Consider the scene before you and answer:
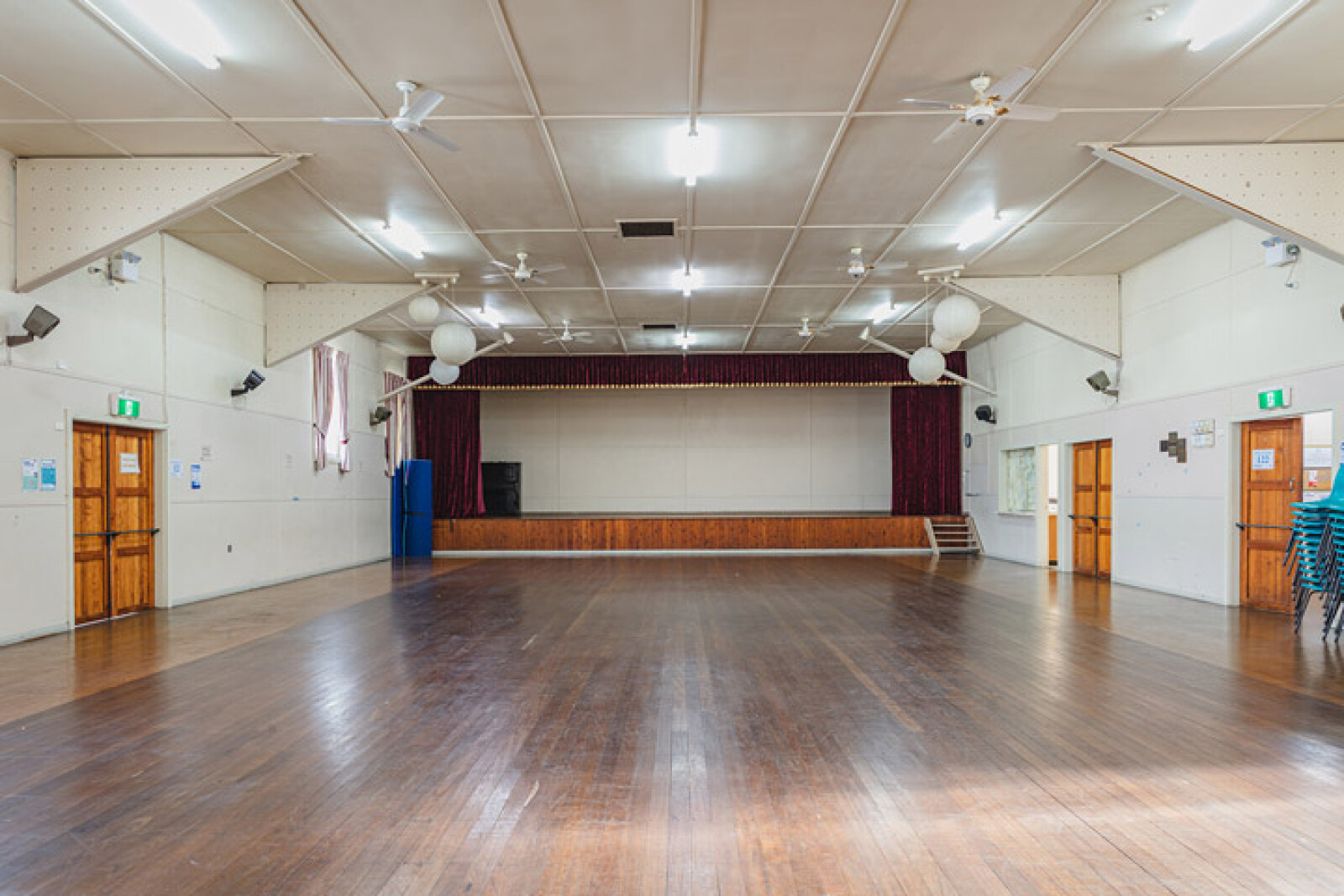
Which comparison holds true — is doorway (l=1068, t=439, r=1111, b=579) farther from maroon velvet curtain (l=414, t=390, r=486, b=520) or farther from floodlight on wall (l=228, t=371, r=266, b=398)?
maroon velvet curtain (l=414, t=390, r=486, b=520)

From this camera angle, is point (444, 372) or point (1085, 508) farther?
point (444, 372)

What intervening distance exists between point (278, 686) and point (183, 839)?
7.41ft

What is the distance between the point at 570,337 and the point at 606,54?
8.21 metres

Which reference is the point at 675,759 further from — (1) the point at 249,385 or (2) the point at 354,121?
(1) the point at 249,385

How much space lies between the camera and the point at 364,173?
21.2 feet

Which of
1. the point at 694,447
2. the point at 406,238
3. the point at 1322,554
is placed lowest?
the point at 1322,554

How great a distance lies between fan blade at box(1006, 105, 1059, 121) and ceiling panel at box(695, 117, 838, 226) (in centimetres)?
122

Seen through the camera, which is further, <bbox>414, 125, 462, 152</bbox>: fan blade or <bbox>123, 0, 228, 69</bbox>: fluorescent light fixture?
<bbox>414, 125, 462, 152</bbox>: fan blade

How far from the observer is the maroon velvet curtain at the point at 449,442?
16.1 m

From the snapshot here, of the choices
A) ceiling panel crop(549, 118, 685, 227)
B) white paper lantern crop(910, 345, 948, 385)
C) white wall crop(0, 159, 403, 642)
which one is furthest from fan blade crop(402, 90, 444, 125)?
white paper lantern crop(910, 345, 948, 385)

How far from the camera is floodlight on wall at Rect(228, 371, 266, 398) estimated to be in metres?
9.21

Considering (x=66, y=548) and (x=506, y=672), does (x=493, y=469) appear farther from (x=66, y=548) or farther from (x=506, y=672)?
(x=506, y=672)

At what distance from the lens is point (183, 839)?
284cm

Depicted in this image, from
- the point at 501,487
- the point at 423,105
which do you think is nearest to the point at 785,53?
the point at 423,105
